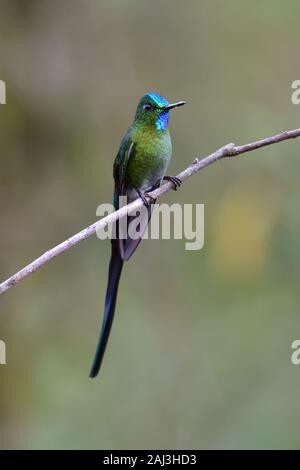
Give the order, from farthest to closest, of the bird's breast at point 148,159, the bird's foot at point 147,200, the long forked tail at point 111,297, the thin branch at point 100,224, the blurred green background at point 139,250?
1. the blurred green background at point 139,250
2. the bird's breast at point 148,159
3. the bird's foot at point 147,200
4. the long forked tail at point 111,297
5. the thin branch at point 100,224

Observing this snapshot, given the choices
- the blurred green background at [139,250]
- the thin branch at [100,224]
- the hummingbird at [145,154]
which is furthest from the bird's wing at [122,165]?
the blurred green background at [139,250]

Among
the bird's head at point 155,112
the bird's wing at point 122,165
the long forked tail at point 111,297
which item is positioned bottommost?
the long forked tail at point 111,297

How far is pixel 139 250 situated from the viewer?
6.40 meters

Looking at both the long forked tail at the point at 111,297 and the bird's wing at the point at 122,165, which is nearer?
the long forked tail at the point at 111,297

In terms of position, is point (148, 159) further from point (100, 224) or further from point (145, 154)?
point (100, 224)

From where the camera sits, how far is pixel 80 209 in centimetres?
652

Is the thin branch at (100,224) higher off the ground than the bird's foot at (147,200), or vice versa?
the bird's foot at (147,200)

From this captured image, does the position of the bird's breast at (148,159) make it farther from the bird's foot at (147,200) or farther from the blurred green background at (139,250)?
the blurred green background at (139,250)

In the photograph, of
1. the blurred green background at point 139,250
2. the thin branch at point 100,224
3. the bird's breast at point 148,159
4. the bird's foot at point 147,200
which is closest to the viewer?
the thin branch at point 100,224

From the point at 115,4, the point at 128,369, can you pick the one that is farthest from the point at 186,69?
the point at 128,369

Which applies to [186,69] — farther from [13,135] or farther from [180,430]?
[180,430]

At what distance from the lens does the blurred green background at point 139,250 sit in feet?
20.1

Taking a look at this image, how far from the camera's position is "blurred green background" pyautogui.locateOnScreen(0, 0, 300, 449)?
612 centimetres

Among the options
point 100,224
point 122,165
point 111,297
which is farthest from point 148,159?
point 100,224
